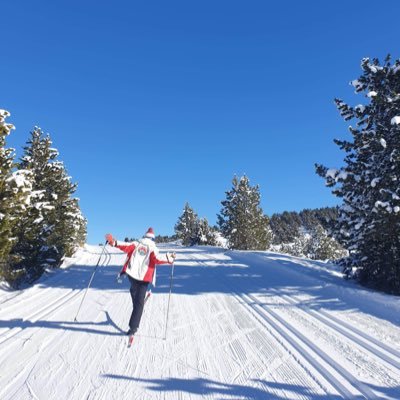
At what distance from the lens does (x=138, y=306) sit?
706 cm

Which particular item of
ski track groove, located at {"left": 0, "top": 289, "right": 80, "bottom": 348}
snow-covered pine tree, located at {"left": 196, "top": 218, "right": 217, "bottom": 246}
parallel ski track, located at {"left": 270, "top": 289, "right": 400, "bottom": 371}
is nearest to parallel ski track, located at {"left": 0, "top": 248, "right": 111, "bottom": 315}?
ski track groove, located at {"left": 0, "top": 289, "right": 80, "bottom": 348}

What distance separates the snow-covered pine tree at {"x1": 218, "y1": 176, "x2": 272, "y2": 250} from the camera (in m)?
43.6

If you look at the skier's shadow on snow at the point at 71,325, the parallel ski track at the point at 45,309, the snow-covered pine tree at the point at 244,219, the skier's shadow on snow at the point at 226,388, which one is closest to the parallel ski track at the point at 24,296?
the parallel ski track at the point at 45,309

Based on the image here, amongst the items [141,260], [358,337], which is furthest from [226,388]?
[358,337]

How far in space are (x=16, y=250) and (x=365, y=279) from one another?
44.8 feet

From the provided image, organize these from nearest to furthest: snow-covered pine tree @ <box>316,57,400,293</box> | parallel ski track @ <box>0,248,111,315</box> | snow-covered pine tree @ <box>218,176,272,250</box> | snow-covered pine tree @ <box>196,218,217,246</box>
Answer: parallel ski track @ <box>0,248,111,315</box> → snow-covered pine tree @ <box>316,57,400,293</box> → snow-covered pine tree @ <box>218,176,272,250</box> → snow-covered pine tree @ <box>196,218,217,246</box>

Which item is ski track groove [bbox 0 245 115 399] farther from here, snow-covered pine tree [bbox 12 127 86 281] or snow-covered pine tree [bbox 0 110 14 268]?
snow-covered pine tree [bbox 12 127 86 281]

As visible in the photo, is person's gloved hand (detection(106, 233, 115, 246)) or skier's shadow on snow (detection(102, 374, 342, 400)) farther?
person's gloved hand (detection(106, 233, 115, 246))

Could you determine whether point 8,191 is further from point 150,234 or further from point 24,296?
point 150,234

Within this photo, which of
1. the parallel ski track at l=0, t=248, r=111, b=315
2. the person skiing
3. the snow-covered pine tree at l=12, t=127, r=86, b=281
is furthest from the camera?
the snow-covered pine tree at l=12, t=127, r=86, b=281

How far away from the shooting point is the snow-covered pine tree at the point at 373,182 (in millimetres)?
12414

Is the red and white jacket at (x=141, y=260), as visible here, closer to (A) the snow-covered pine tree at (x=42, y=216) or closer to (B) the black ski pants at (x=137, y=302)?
(B) the black ski pants at (x=137, y=302)

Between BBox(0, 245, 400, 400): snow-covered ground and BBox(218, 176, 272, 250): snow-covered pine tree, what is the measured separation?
104 feet

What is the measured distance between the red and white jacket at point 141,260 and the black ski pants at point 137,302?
150mm
